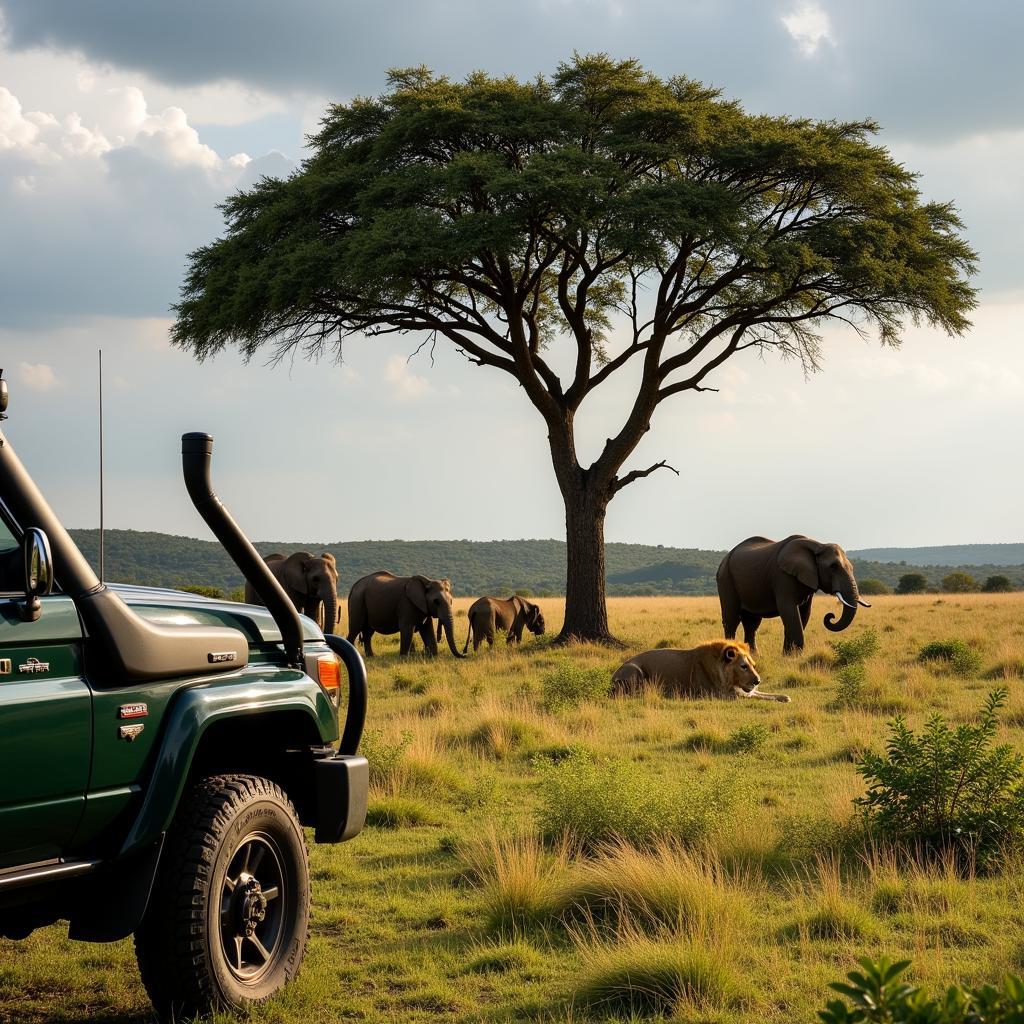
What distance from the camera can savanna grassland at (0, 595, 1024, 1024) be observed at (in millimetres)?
5570

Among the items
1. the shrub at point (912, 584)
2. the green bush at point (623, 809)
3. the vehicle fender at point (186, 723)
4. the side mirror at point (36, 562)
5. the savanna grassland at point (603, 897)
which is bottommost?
the shrub at point (912, 584)

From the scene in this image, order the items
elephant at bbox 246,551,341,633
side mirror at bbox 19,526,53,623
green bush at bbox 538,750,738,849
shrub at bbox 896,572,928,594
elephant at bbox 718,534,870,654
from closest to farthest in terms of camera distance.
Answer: side mirror at bbox 19,526,53,623, green bush at bbox 538,750,738,849, elephant at bbox 718,534,870,654, elephant at bbox 246,551,341,633, shrub at bbox 896,572,928,594

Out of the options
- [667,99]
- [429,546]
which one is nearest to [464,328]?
[667,99]

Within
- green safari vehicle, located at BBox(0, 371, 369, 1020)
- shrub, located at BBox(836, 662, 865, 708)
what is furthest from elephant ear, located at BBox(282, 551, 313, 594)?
green safari vehicle, located at BBox(0, 371, 369, 1020)

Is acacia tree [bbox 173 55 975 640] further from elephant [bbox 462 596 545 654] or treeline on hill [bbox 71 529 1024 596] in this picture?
treeline on hill [bbox 71 529 1024 596]

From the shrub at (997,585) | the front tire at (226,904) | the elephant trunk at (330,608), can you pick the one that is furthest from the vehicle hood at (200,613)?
the shrub at (997,585)

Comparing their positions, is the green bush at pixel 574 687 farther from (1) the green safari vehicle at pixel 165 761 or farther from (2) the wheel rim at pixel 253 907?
(2) the wheel rim at pixel 253 907

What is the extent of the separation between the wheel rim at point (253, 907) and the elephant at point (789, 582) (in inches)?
692

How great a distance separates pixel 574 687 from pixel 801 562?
315 inches

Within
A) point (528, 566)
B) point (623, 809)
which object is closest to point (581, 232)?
point (623, 809)

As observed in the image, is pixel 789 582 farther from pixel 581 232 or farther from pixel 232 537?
pixel 232 537

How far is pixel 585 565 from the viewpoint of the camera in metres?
26.6

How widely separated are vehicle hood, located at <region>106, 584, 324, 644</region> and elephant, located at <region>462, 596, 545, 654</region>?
19.0m

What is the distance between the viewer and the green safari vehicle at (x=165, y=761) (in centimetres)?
425
